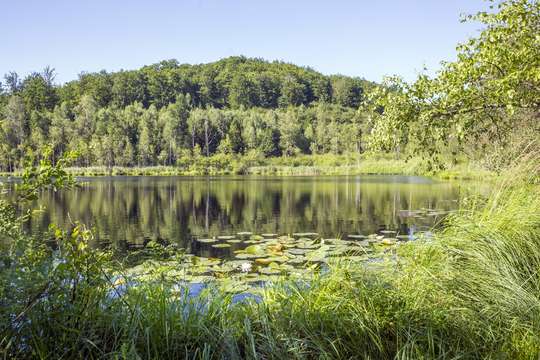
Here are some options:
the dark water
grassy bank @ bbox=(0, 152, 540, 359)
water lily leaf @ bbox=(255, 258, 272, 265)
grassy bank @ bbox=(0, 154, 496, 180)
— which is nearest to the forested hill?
grassy bank @ bbox=(0, 154, 496, 180)

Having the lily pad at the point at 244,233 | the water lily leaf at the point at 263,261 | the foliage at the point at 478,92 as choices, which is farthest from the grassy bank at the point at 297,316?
the lily pad at the point at 244,233

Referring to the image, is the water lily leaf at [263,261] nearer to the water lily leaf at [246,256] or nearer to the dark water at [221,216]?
the water lily leaf at [246,256]

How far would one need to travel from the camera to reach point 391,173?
2537 inches

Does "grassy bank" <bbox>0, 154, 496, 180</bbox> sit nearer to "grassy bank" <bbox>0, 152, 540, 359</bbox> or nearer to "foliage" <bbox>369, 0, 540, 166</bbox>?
"foliage" <bbox>369, 0, 540, 166</bbox>

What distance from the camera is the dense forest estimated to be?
7562 cm

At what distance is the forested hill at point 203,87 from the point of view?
10756 centimetres

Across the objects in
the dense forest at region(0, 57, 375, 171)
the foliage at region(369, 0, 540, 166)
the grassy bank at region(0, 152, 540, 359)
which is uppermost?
the dense forest at region(0, 57, 375, 171)

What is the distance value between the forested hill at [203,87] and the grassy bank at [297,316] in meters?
108

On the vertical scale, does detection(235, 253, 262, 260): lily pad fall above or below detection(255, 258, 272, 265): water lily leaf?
below

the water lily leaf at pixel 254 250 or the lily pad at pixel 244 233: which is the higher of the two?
the water lily leaf at pixel 254 250

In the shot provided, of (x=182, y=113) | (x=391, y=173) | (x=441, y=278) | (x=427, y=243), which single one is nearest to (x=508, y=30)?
(x=427, y=243)

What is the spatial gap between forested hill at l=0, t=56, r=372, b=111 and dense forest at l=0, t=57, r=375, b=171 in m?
0.28

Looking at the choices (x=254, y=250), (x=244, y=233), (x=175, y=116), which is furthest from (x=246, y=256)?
(x=175, y=116)

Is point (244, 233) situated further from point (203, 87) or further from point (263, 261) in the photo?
point (203, 87)
